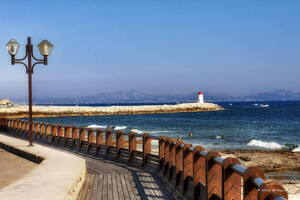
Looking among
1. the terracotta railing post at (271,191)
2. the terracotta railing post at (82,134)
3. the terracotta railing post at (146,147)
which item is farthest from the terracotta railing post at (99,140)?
the terracotta railing post at (271,191)

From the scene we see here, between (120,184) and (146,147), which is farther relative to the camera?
(146,147)

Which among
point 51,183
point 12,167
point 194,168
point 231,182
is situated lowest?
point 12,167

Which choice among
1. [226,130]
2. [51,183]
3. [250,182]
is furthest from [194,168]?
[226,130]

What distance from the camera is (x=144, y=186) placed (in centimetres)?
1190

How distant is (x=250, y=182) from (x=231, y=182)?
1173 millimetres

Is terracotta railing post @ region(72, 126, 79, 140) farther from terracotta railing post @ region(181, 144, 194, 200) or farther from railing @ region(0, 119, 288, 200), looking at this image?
terracotta railing post @ region(181, 144, 194, 200)

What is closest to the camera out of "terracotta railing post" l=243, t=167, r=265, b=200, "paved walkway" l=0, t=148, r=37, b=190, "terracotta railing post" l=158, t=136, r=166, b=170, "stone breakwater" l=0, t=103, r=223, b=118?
"terracotta railing post" l=243, t=167, r=265, b=200

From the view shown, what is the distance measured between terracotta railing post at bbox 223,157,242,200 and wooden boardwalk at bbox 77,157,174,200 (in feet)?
11.2

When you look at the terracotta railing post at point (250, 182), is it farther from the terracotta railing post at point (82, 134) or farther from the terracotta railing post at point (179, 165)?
the terracotta railing post at point (82, 134)

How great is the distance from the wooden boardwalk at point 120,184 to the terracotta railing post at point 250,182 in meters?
4.58

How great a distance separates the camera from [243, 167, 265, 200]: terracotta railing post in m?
5.77

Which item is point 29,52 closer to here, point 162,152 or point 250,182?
point 162,152

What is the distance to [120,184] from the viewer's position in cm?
1212

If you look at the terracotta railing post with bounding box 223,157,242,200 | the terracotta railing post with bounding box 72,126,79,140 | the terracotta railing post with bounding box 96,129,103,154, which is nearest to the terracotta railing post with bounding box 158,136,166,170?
the terracotta railing post with bounding box 96,129,103,154
